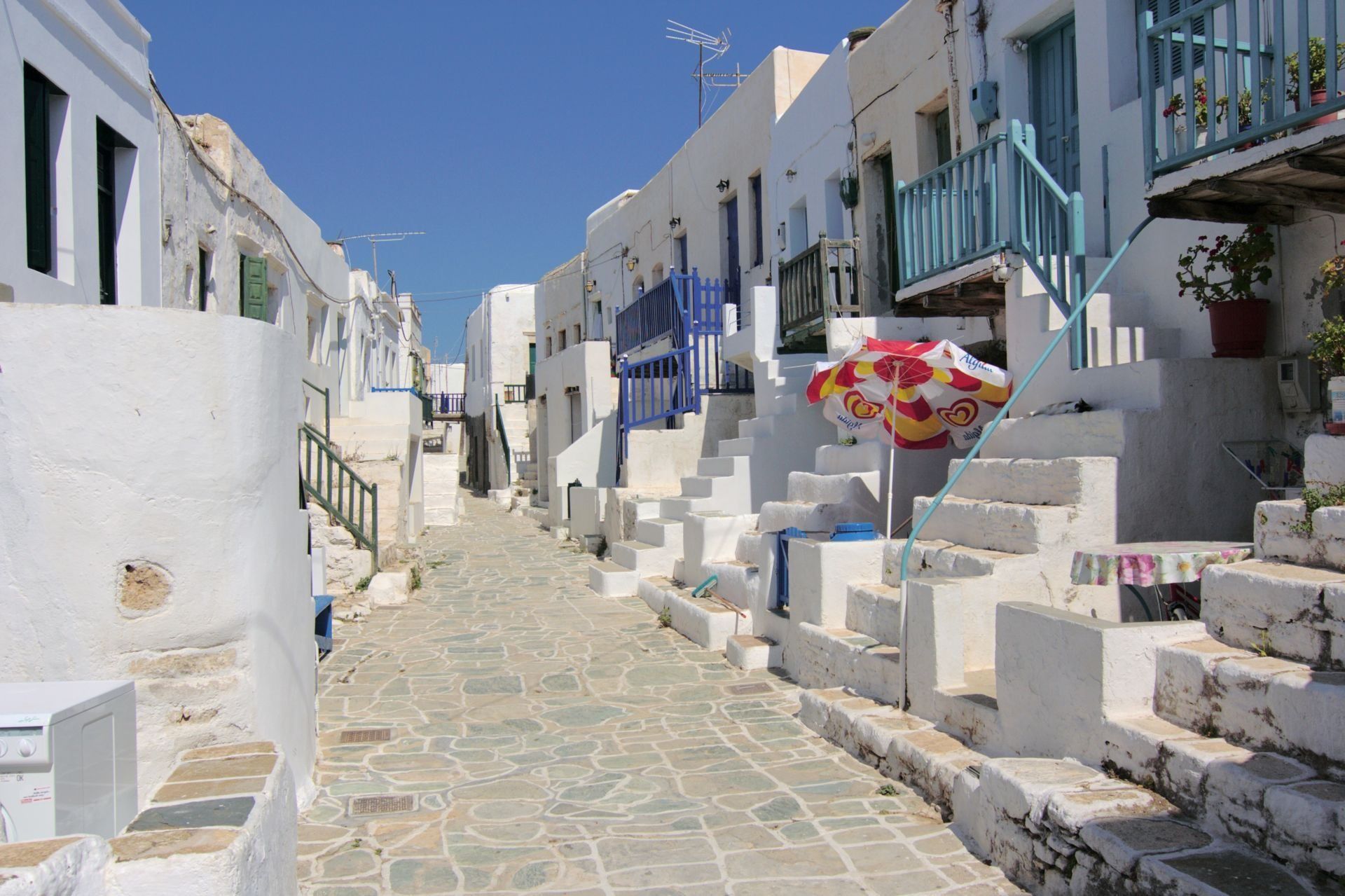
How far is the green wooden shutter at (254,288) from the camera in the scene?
498 inches

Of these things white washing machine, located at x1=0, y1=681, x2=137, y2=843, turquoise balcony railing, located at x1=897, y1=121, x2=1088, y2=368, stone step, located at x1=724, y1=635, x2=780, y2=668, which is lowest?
stone step, located at x1=724, y1=635, x2=780, y2=668

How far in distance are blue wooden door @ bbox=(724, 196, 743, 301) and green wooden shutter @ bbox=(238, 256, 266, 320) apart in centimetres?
705

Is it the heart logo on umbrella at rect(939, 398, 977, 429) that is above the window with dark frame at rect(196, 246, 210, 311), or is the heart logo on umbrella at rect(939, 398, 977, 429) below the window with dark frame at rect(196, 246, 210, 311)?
below

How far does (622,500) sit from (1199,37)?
357 inches

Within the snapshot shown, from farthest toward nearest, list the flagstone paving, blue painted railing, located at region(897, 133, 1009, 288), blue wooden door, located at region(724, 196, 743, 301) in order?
blue wooden door, located at region(724, 196, 743, 301), blue painted railing, located at region(897, 133, 1009, 288), the flagstone paving

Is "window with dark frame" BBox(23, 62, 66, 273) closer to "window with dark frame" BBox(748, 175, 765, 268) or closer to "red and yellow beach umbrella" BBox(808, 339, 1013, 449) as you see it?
"red and yellow beach umbrella" BBox(808, 339, 1013, 449)

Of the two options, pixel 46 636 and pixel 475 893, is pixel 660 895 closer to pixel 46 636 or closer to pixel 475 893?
pixel 475 893

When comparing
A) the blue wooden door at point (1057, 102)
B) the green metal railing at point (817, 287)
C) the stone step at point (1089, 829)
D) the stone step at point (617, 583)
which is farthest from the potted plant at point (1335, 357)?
the stone step at point (617, 583)

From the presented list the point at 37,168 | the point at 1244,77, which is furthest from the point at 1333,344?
the point at 37,168

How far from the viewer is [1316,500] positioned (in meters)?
4.30

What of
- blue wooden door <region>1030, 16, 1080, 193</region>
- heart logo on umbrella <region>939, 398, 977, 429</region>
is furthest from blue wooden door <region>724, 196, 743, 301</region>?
heart logo on umbrella <region>939, 398, 977, 429</region>

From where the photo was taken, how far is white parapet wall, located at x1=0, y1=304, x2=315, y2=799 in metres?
3.74

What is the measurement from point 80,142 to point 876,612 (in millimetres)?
7142

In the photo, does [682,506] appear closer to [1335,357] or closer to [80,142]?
[80,142]
